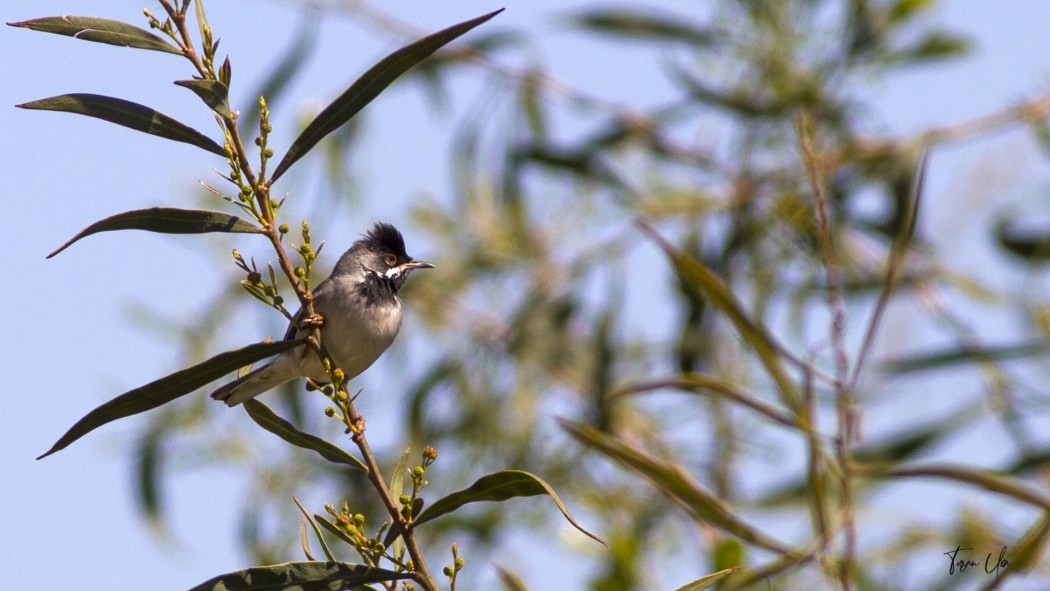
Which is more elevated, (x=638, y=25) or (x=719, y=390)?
(x=638, y=25)

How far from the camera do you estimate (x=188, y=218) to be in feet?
6.15

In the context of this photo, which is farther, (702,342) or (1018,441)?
(702,342)

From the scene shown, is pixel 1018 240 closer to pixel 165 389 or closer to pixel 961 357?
pixel 961 357

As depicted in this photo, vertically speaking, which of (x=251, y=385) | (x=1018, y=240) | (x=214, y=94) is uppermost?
(x=1018, y=240)

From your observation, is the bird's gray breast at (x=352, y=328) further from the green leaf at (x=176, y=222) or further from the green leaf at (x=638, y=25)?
the green leaf at (x=638, y=25)

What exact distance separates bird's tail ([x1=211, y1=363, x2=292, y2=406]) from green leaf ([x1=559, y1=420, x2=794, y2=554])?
1.07m

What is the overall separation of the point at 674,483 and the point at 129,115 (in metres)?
1.36

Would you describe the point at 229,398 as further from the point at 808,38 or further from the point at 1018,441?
the point at 808,38

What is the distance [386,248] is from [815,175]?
194 centimetres

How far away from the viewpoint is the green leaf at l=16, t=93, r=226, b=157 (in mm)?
1746

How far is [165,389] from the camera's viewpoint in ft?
6.00

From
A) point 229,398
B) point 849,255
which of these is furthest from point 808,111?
point 229,398

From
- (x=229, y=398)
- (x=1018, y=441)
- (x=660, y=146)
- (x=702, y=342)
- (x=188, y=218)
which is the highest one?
(x=660, y=146)

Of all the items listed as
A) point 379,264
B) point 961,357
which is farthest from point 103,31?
point 961,357
